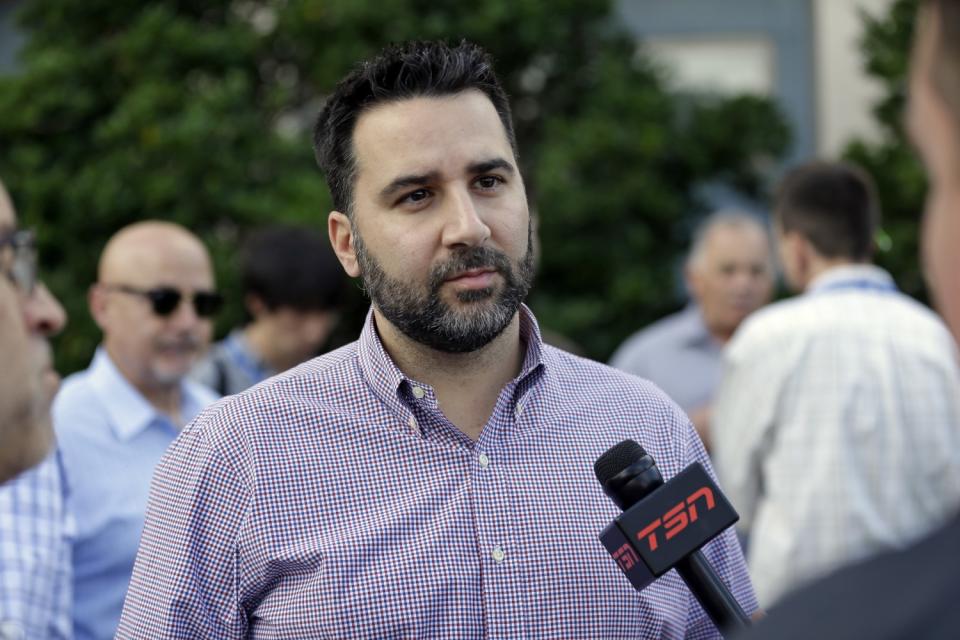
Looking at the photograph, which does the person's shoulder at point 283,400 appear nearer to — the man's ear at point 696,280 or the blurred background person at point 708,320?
the blurred background person at point 708,320

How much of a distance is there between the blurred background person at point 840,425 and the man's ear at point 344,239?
1873 millimetres

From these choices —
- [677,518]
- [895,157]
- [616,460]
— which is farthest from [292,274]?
[895,157]

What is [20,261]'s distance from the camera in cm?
172

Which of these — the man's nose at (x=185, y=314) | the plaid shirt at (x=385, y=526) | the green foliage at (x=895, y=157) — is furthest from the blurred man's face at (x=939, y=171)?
the green foliage at (x=895, y=157)

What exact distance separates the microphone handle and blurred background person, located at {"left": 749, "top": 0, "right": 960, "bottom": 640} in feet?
2.68

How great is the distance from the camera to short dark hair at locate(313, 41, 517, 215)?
2.59m

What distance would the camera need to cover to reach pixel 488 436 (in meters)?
2.36

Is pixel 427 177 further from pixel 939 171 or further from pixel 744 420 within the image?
pixel 744 420

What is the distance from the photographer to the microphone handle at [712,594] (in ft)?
5.82

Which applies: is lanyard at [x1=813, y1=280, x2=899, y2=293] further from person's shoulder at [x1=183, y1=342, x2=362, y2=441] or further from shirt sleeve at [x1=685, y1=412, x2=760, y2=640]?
person's shoulder at [x1=183, y1=342, x2=362, y2=441]

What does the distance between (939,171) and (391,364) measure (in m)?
1.52

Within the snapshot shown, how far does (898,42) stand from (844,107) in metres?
0.95

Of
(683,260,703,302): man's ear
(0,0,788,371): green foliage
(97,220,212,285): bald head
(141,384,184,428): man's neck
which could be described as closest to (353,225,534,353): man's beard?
(141,384,184,428): man's neck

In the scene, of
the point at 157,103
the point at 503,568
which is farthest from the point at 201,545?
the point at 157,103
